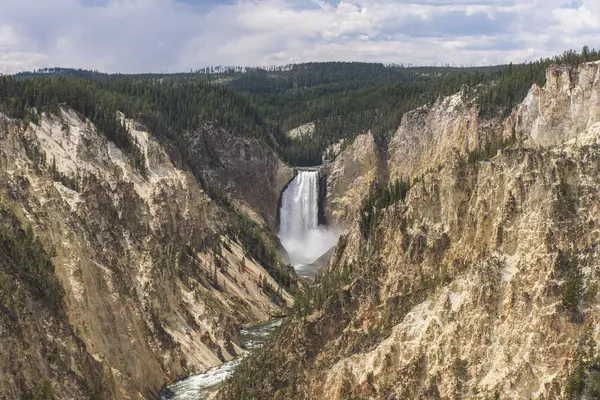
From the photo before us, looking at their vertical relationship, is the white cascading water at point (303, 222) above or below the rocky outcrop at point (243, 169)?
below

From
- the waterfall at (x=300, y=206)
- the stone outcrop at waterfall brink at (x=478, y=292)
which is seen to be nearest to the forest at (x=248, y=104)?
the waterfall at (x=300, y=206)

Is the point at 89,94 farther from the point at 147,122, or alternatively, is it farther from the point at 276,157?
the point at 276,157

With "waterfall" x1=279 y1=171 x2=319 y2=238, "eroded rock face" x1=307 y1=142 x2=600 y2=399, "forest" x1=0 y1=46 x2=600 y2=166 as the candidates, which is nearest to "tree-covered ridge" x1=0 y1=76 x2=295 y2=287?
"forest" x1=0 y1=46 x2=600 y2=166

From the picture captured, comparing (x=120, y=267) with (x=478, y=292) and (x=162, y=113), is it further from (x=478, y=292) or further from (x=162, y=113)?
(x=162, y=113)

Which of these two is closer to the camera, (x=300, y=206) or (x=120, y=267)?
(x=120, y=267)

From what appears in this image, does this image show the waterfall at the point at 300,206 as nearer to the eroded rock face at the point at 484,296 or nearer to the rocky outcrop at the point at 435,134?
the rocky outcrop at the point at 435,134

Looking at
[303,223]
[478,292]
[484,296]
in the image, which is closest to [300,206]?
[303,223]
